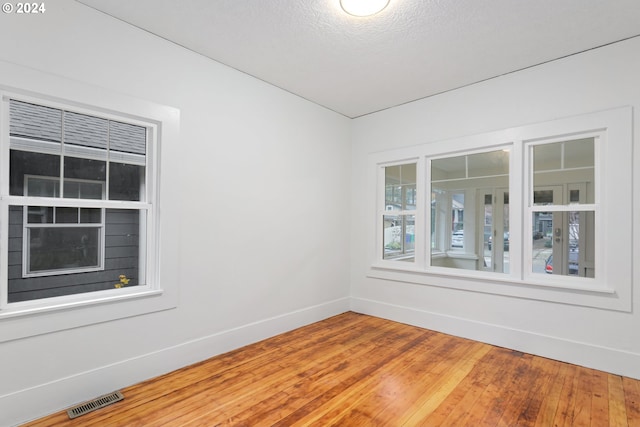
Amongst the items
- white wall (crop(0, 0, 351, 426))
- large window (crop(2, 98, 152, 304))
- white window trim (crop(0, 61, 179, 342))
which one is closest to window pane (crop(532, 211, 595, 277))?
white wall (crop(0, 0, 351, 426))

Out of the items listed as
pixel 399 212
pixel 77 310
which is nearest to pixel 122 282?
pixel 77 310

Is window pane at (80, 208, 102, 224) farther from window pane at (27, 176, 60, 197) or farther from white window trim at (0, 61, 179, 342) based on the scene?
window pane at (27, 176, 60, 197)

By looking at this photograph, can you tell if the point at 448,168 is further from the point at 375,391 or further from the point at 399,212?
the point at 375,391

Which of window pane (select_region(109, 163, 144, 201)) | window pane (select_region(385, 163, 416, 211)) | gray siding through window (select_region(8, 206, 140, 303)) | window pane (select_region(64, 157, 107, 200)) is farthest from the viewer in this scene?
window pane (select_region(385, 163, 416, 211))

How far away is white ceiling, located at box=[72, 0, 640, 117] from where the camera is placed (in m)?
2.37

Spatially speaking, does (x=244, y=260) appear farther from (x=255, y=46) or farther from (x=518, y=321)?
(x=518, y=321)

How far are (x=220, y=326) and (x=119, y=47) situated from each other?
2.53m

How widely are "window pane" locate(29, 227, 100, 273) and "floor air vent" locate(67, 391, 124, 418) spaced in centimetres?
96

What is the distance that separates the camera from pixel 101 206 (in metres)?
2.45

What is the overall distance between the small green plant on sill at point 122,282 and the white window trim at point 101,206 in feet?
0.19

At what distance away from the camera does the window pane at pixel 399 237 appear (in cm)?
432

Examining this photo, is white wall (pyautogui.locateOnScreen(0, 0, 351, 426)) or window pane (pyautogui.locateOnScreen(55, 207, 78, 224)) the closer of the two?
white wall (pyautogui.locateOnScreen(0, 0, 351, 426))

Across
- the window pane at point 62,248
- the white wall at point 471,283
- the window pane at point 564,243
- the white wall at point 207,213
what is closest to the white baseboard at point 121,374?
the white wall at point 207,213

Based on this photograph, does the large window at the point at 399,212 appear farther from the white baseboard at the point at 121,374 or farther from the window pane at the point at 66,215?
the window pane at the point at 66,215
